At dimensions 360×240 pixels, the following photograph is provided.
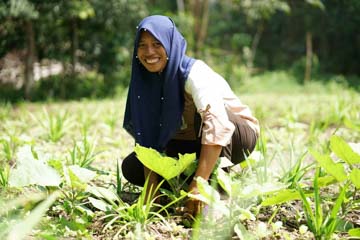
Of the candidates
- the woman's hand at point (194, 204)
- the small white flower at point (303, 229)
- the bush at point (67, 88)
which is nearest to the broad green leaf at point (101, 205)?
the woman's hand at point (194, 204)

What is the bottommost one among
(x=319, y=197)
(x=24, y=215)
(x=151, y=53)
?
(x=24, y=215)

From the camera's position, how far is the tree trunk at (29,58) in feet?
24.0

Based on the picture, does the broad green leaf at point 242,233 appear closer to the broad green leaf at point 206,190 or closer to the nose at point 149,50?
the broad green leaf at point 206,190

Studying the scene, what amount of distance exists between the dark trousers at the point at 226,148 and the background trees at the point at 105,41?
4919 millimetres

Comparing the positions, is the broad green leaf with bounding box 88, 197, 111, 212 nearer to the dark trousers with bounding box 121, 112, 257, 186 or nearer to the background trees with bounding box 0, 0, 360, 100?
the dark trousers with bounding box 121, 112, 257, 186

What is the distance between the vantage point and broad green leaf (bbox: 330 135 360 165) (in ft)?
5.39

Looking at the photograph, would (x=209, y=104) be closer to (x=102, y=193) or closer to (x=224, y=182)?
(x=224, y=182)

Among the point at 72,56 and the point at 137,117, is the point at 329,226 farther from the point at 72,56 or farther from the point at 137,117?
the point at 72,56

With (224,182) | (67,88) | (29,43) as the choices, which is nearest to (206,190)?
(224,182)

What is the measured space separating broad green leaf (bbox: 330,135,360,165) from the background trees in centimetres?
563

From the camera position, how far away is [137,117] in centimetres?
203

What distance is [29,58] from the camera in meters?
7.41

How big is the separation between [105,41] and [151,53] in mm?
7009

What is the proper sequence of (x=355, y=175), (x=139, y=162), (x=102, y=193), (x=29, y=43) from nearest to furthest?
(x=355, y=175) < (x=102, y=193) < (x=139, y=162) < (x=29, y=43)
